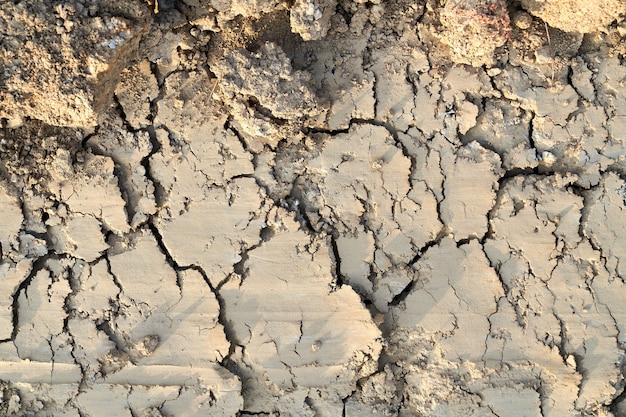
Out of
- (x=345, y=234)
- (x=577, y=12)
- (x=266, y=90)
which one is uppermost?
(x=577, y=12)

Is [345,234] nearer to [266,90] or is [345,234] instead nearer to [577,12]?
[266,90]

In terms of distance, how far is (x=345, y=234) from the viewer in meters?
2.96

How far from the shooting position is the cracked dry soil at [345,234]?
293cm

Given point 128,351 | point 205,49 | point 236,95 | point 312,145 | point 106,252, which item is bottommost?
point 128,351

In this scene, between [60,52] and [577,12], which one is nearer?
[60,52]

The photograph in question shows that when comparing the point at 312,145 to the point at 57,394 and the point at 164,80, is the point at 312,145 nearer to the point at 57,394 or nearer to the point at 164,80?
the point at 164,80

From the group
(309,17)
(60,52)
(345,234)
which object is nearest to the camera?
(60,52)

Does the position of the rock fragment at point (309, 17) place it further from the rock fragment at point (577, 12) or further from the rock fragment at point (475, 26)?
the rock fragment at point (577, 12)

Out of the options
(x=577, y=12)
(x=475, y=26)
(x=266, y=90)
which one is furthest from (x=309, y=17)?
(x=577, y=12)

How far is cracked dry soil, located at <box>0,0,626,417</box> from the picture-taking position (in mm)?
2928

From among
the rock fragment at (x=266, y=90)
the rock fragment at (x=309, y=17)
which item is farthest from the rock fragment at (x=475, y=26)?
the rock fragment at (x=266, y=90)

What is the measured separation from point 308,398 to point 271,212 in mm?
1037

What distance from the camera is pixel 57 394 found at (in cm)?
299

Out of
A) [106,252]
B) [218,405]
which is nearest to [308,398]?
[218,405]
